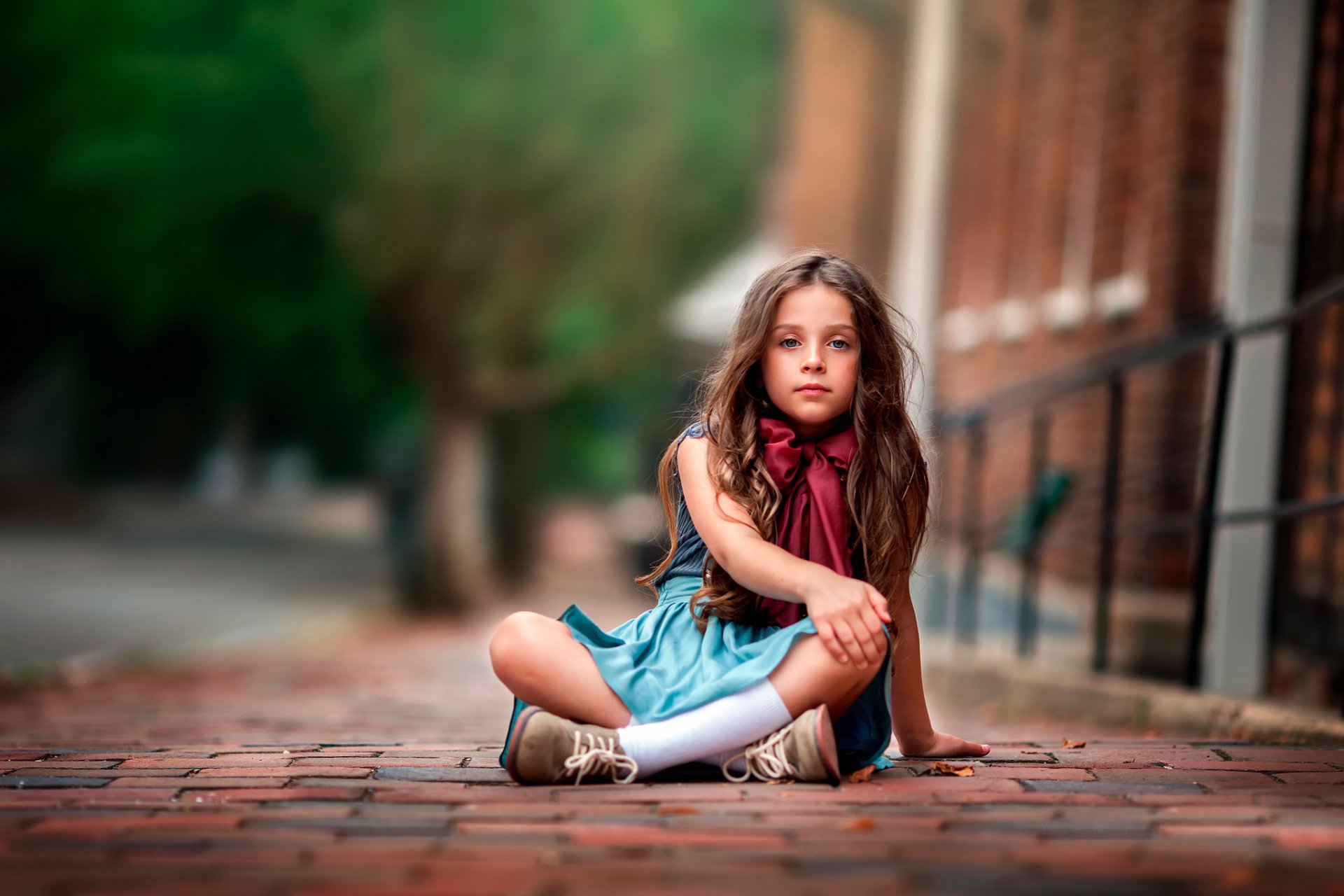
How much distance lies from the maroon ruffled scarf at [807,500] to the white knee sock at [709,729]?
0.24 meters

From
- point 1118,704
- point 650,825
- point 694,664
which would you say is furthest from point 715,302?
point 650,825

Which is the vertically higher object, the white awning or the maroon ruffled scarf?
the white awning

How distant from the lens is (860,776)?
3.32m

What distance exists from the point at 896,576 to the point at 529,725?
85 centimetres

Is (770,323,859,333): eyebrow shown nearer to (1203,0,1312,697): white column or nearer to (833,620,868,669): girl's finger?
(833,620,868,669): girl's finger

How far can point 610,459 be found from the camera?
4778 cm

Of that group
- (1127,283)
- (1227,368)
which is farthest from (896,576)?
(1127,283)

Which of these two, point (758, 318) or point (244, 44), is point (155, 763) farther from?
point (244, 44)

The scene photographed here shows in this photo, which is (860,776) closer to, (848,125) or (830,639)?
(830,639)

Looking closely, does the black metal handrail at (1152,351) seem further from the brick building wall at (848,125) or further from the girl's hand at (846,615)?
the brick building wall at (848,125)

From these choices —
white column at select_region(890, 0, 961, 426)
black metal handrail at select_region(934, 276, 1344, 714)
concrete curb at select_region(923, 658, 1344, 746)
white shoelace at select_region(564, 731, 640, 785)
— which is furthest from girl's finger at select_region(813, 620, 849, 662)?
white column at select_region(890, 0, 961, 426)

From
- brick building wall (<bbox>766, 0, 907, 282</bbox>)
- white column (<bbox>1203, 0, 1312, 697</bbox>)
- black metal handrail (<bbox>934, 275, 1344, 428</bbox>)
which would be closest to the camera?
black metal handrail (<bbox>934, 275, 1344, 428</bbox>)

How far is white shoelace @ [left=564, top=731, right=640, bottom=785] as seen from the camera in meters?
3.21

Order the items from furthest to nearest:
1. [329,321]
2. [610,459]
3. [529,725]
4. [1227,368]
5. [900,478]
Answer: [610,459], [329,321], [1227,368], [900,478], [529,725]
